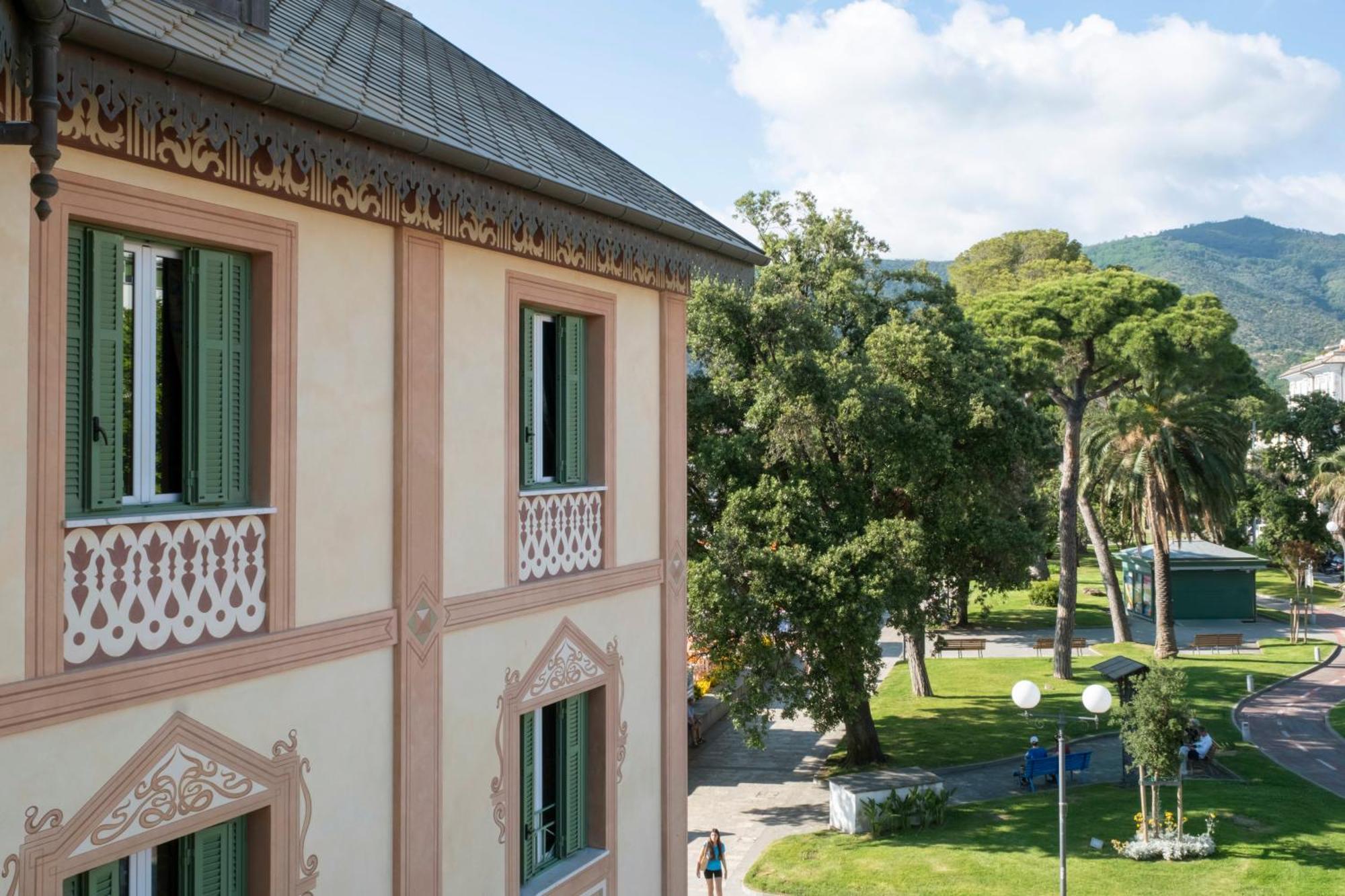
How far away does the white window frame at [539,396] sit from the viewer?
786 cm

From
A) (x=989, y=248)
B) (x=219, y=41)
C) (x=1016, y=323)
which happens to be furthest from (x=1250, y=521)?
(x=219, y=41)

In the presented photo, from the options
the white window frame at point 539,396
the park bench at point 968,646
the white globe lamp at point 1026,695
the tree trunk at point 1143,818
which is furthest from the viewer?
the park bench at point 968,646

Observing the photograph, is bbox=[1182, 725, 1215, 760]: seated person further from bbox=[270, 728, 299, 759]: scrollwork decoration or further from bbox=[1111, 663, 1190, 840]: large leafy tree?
bbox=[270, 728, 299, 759]: scrollwork decoration

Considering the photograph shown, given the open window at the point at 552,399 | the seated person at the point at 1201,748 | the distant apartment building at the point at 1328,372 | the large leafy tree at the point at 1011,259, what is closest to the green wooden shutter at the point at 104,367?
the open window at the point at 552,399

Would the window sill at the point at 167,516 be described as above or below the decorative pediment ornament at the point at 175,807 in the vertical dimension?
above

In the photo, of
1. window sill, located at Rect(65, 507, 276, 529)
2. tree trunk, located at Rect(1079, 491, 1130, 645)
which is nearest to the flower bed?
window sill, located at Rect(65, 507, 276, 529)

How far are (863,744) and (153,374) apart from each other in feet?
71.9

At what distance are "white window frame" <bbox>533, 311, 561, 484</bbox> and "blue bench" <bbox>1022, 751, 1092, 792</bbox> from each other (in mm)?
17909

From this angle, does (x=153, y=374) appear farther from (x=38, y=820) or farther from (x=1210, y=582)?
(x=1210, y=582)

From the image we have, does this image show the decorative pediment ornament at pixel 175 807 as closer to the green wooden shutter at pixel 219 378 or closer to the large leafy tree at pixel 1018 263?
the green wooden shutter at pixel 219 378

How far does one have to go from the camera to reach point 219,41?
16.0 ft

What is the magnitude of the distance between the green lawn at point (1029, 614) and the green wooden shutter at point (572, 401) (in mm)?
33997

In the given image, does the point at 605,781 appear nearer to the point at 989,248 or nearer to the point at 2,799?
the point at 2,799

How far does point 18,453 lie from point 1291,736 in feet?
95.4
